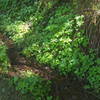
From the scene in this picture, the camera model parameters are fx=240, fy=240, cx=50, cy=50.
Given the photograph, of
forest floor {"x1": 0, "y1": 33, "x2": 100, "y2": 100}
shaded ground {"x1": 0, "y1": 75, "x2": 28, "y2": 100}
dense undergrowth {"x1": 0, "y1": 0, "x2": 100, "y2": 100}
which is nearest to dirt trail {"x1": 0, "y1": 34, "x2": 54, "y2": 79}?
forest floor {"x1": 0, "y1": 33, "x2": 100, "y2": 100}

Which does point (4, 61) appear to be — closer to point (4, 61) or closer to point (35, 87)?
point (4, 61)

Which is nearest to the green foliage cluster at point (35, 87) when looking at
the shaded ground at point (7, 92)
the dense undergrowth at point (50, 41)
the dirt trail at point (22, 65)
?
the dense undergrowth at point (50, 41)

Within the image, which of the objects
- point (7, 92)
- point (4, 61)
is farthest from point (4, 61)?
point (7, 92)

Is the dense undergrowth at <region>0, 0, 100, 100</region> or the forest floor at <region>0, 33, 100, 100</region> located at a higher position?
the dense undergrowth at <region>0, 0, 100, 100</region>

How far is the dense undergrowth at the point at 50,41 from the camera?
5.10 meters

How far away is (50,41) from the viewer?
19.8ft

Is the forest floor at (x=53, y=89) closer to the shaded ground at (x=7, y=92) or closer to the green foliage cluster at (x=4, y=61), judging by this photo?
the shaded ground at (x=7, y=92)

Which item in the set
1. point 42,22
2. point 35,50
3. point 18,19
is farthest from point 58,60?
point 18,19

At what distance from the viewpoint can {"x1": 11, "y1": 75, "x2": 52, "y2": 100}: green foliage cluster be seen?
495 centimetres

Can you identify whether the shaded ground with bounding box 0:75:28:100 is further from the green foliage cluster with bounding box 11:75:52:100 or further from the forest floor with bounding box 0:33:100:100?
the green foliage cluster with bounding box 11:75:52:100

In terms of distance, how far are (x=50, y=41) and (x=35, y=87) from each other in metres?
1.47

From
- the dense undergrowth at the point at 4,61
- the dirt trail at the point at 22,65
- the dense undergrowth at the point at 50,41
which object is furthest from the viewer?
the dense undergrowth at the point at 4,61

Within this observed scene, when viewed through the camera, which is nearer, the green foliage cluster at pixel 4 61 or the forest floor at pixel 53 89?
the forest floor at pixel 53 89

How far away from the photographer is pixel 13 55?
6.43 meters
